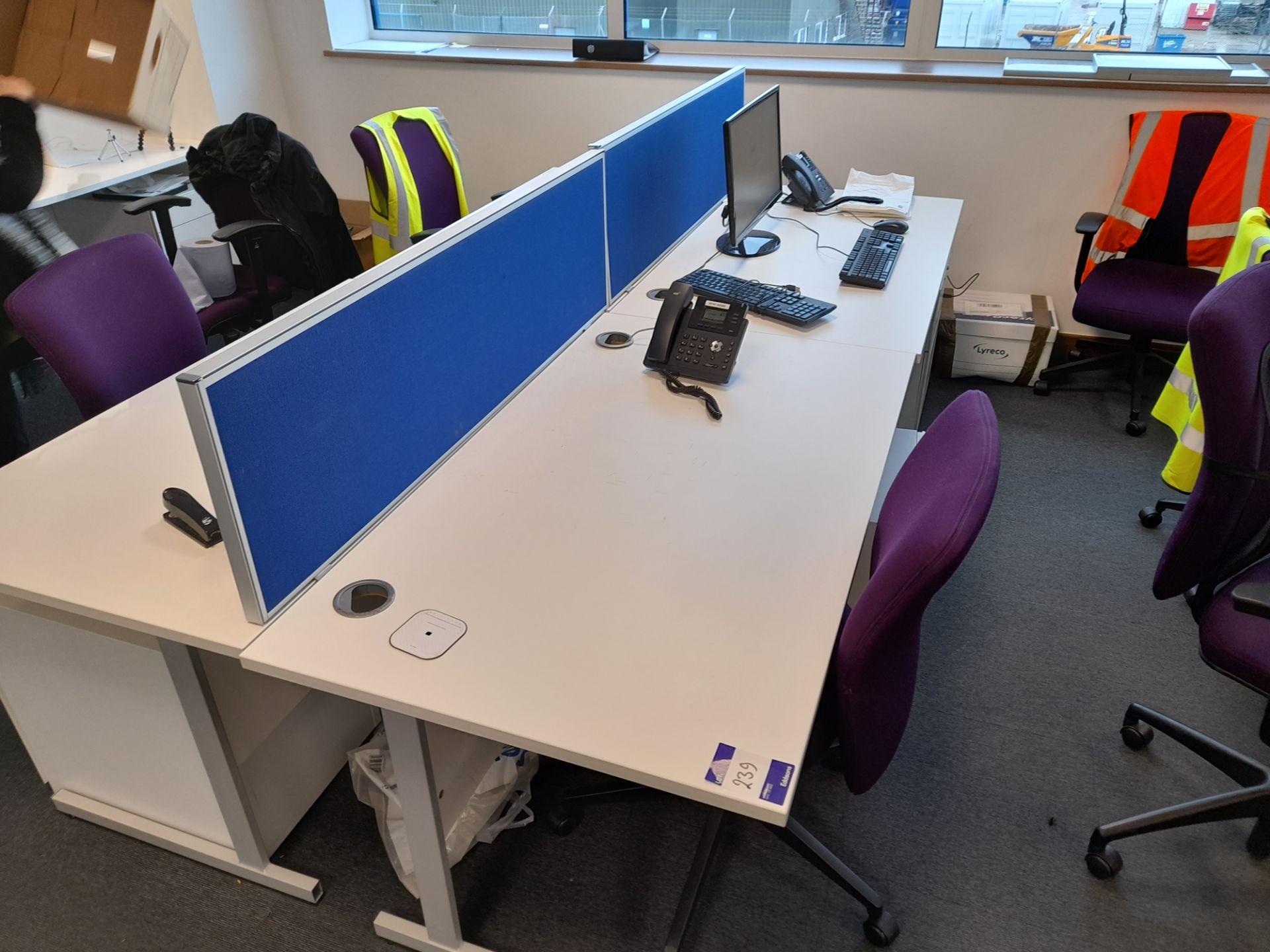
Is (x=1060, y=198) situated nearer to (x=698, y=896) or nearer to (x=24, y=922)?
(x=698, y=896)

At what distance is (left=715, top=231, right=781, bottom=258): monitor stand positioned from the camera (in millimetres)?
2691

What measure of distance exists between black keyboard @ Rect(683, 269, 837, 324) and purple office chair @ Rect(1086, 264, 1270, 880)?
89 centimetres

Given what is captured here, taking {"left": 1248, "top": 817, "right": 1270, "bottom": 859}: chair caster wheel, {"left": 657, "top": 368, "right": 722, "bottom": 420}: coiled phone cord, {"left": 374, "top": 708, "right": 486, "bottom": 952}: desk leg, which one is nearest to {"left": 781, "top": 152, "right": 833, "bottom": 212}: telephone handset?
{"left": 657, "top": 368, "right": 722, "bottom": 420}: coiled phone cord

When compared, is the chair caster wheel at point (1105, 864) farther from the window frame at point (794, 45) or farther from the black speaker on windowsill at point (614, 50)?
the black speaker on windowsill at point (614, 50)

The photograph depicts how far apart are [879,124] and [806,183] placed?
696 mm

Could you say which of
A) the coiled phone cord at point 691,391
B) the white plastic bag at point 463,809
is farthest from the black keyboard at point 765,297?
the white plastic bag at point 463,809

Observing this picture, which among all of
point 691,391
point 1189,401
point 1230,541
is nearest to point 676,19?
point 691,391

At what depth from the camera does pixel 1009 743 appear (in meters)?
2.03

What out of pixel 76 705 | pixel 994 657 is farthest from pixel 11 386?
pixel 994 657

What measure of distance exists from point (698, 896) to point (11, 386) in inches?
112

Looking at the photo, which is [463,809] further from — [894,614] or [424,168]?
[424,168]

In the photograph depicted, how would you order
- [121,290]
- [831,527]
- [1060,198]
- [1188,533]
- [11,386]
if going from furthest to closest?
[1060,198]
[11,386]
[121,290]
[1188,533]
[831,527]

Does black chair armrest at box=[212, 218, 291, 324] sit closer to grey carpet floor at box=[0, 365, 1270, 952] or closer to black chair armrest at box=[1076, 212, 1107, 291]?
grey carpet floor at box=[0, 365, 1270, 952]

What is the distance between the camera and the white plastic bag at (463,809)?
1679 mm
